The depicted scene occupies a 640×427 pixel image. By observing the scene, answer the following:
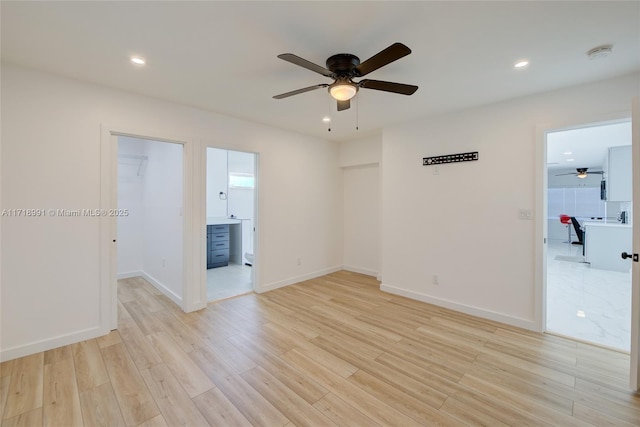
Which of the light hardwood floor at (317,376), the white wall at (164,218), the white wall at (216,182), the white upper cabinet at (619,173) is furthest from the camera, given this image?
the white wall at (216,182)

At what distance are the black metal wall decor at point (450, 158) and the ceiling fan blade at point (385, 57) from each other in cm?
205

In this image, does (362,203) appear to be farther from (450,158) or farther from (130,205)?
(130,205)

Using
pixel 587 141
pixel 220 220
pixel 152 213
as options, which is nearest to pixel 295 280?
pixel 220 220

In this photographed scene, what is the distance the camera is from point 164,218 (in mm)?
4004

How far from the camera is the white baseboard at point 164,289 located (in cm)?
359

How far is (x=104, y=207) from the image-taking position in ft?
9.13

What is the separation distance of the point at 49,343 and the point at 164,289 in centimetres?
153

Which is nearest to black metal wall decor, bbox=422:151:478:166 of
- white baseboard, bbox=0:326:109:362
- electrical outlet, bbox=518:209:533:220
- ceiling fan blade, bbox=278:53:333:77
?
electrical outlet, bbox=518:209:533:220

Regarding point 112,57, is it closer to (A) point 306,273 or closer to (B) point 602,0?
(B) point 602,0

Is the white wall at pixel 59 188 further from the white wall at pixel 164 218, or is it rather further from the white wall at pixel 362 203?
the white wall at pixel 362 203

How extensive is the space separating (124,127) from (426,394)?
375 centimetres

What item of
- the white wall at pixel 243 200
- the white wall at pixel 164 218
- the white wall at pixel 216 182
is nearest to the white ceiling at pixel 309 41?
the white wall at pixel 164 218

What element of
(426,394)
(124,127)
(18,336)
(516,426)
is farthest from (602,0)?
(18,336)

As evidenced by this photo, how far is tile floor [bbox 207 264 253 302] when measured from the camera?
4.03 meters
